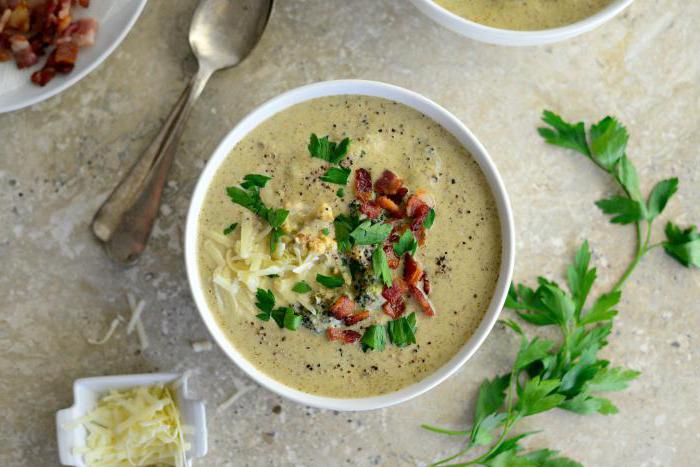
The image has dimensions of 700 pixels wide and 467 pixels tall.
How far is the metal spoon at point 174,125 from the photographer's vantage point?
2604 millimetres

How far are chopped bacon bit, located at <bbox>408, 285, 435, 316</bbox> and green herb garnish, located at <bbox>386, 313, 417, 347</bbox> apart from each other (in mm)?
40

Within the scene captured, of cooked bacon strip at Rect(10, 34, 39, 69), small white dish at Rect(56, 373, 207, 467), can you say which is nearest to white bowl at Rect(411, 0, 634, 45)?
cooked bacon strip at Rect(10, 34, 39, 69)

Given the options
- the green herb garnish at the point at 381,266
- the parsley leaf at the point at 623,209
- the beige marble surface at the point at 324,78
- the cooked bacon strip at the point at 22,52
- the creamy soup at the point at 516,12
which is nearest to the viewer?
the green herb garnish at the point at 381,266

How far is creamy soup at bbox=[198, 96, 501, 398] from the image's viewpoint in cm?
229

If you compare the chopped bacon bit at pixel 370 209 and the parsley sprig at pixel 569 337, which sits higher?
the chopped bacon bit at pixel 370 209

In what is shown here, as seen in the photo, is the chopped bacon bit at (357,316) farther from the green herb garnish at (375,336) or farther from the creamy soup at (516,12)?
the creamy soup at (516,12)

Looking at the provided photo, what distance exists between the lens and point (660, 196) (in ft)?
9.28

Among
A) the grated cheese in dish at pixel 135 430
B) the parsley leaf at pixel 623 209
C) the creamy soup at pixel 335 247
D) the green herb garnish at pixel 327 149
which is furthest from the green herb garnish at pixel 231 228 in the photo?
the parsley leaf at pixel 623 209

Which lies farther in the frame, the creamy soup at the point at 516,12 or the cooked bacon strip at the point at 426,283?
the creamy soup at the point at 516,12

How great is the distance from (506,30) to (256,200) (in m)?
0.91

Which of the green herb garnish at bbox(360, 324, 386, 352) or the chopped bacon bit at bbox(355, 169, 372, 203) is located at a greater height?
the chopped bacon bit at bbox(355, 169, 372, 203)

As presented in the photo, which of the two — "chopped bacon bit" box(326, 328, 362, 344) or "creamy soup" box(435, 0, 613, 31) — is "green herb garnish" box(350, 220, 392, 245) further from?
"creamy soup" box(435, 0, 613, 31)

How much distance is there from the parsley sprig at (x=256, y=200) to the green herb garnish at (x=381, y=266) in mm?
279

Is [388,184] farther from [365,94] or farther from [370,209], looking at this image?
[365,94]
